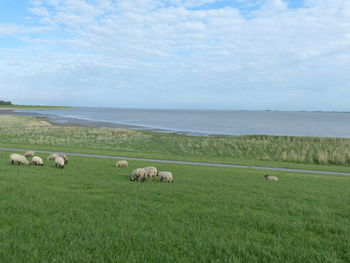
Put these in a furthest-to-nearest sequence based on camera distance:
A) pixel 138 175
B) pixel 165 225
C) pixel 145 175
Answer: pixel 145 175 → pixel 138 175 → pixel 165 225

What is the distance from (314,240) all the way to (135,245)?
441 centimetres

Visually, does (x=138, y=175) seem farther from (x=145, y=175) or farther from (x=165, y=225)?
(x=165, y=225)

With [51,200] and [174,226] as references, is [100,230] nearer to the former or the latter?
[174,226]

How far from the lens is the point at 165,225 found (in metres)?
7.61

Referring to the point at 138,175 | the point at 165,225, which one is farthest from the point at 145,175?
the point at 165,225

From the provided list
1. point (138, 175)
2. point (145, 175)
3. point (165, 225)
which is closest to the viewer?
point (165, 225)

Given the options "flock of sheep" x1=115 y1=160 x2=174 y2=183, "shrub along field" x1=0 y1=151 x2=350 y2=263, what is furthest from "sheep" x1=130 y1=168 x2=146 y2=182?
"shrub along field" x1=0 y1=151 x2=350 y2=263

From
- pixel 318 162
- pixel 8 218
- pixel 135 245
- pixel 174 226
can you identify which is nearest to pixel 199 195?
pixel 174 226

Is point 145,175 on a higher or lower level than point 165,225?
lower

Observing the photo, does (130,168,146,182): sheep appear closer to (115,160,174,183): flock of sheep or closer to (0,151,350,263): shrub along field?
(115,160,174,183): flock of sheep

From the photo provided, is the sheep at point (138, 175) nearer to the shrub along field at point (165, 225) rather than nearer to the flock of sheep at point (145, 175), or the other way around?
the flock of sheep at point (145, 175)

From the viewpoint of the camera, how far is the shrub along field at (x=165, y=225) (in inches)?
234

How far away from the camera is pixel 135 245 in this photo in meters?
6.29

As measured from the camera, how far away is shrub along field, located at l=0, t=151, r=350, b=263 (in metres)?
5.95
